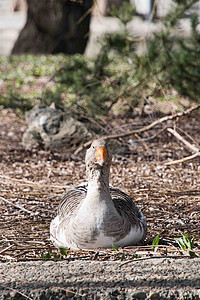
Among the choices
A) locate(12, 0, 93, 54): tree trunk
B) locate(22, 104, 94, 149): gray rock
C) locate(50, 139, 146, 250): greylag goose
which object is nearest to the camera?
locate(50, 139, 146, 250): greylag goose

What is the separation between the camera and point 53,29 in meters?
13.6

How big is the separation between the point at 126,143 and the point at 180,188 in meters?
1.51

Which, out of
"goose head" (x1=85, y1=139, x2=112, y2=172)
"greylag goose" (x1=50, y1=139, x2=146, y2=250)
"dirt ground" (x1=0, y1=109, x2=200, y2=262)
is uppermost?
"goose head" (x1=85, y1=139, x2=112, y2=172)

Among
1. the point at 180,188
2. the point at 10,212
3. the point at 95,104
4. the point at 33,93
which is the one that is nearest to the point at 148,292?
the point at 10,212

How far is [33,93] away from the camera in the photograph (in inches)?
396

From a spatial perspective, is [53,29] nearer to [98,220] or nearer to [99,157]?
[99,157]

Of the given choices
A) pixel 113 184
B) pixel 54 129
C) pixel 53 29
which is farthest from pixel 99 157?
pixel 53 29

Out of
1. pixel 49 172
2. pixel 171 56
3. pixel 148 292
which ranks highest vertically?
pixel 171 56

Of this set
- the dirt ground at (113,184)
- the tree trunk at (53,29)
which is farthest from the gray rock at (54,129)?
the tree trunk at (53,29)

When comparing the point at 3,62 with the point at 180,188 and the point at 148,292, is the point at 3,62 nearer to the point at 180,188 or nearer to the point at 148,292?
the point at 180,188

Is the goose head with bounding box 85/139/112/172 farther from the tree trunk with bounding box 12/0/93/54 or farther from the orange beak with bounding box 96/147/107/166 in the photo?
the tree trunk with bounding box 12/0/93/54

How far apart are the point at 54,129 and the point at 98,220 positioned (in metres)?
3.37

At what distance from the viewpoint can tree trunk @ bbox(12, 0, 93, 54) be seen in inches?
503

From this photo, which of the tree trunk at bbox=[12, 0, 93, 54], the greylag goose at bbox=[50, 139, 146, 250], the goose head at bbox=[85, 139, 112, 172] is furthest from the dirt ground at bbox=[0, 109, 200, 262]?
the tree trunk at bbox=[12, 0, 93, 54]
